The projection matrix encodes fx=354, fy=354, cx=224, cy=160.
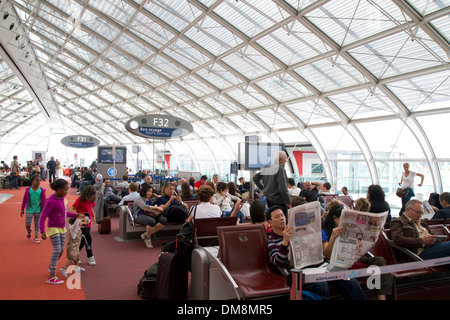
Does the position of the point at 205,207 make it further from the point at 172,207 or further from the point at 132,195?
the point at 132,195

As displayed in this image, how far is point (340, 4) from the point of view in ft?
39.3

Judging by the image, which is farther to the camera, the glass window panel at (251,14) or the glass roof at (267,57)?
the glass window panel at (251,14)

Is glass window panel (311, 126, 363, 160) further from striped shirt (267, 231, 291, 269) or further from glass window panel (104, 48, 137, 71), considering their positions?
striped shirt (267, 231, 291, 269)

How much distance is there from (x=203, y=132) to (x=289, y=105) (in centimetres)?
1414

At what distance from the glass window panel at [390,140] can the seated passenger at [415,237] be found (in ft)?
43.7

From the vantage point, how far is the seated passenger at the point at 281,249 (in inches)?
130

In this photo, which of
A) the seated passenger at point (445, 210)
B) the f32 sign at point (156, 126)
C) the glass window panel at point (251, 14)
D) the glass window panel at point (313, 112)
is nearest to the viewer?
the seated passenger at point (445, 210)

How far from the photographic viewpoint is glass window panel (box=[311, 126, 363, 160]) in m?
21.7

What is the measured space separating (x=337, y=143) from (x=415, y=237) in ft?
58.7

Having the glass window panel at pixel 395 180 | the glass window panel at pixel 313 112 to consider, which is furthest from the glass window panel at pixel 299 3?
the glass window panel at pixel 395 180

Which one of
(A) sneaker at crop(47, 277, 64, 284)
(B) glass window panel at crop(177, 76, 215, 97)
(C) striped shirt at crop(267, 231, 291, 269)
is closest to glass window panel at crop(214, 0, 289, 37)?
(B) glass window panel at crop(177, 76, 215, 97)

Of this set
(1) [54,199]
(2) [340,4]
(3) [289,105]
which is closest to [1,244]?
(1) [54,199]

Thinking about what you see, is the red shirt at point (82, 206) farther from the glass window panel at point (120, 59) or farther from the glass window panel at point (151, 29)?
the glass window panel at point (120, 59)
